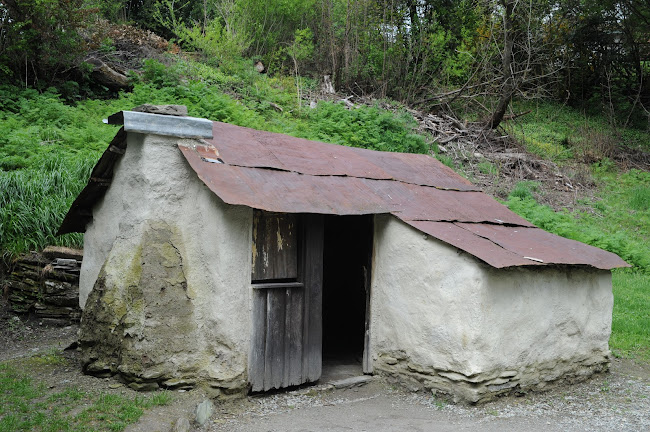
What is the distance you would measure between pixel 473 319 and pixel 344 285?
3326 mm

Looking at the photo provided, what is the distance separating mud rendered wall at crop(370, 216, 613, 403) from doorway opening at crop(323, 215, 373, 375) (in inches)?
57.9

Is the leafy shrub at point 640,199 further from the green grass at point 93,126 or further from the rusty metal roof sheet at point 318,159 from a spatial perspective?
the rusty metal roof sheet at point 318,159

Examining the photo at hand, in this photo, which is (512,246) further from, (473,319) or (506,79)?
(506,79)

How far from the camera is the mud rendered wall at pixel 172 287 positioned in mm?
5559

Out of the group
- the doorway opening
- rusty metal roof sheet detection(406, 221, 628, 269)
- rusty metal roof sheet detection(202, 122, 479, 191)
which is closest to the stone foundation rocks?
rusty metal roof sheet detection(406, 221, 628, 269)

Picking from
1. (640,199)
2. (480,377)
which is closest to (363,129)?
(640,199)

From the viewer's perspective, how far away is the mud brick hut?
566 cm

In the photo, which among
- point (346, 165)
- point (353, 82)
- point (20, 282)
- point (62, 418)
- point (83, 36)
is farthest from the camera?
point (353, 82)

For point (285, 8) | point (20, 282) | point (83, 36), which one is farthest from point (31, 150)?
point (285, 8)

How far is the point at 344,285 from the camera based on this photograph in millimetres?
8953

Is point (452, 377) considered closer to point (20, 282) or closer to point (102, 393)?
point (102, 393)

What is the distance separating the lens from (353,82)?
18.1 m

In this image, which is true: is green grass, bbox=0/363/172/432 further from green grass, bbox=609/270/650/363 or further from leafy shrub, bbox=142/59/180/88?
leafy shrub, bbox=142/59/180/88

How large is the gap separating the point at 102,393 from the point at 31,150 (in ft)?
20.6
